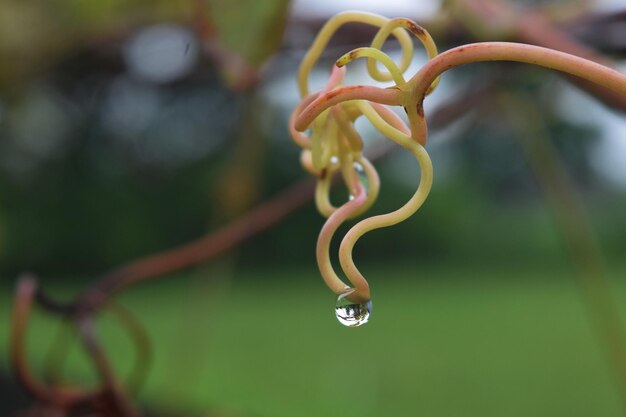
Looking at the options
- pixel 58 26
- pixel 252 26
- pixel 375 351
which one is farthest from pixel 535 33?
pixel 375 351

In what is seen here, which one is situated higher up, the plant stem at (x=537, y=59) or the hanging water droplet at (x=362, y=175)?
the hanging water droplet at (x=362, y=175)

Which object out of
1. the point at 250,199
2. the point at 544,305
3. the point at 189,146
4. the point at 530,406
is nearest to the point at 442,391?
the point at 530,406

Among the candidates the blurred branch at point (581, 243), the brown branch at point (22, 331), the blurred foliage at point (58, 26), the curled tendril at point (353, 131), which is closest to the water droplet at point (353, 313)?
the curled tendril at point (353, 131)

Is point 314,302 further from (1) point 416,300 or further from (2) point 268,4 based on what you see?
(2) point 268,4

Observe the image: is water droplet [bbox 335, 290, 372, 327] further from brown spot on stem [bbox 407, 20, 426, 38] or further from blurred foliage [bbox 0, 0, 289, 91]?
blurred foliage [bbox 0, 0, 289, 91]

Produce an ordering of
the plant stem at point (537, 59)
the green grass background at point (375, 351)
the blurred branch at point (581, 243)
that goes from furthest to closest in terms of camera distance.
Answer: the green grass background at point (375, 351), the blurred branch at point (581, 243), the plant stem at point (537, 59)

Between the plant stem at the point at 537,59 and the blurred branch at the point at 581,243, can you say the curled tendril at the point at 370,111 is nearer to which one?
the plant stem at the point at 537,59

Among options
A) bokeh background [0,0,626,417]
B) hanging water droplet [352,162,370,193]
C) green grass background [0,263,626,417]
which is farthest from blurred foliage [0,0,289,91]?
hanging water droplet [352,162,370,193]
